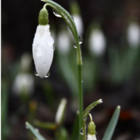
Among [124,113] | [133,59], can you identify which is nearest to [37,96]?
[133,59]

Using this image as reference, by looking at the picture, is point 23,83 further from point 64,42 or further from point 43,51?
point 43,51

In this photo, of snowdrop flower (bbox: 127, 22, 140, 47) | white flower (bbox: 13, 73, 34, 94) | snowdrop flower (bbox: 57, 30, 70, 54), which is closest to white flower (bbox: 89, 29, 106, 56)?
snowdrop flower (bbox: 57, 30, 70, 54)

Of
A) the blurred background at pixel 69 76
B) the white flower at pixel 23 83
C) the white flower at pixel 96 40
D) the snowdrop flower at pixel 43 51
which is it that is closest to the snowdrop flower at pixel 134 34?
the blurred background at pixel 69 76

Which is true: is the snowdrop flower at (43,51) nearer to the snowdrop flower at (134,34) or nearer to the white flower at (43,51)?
the white flower at (43,51)

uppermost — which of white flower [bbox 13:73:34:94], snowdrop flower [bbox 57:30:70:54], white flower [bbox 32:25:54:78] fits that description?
white flower [bbox 32:25:54:78]

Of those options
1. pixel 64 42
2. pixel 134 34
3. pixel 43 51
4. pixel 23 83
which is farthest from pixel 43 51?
pixel 134 34

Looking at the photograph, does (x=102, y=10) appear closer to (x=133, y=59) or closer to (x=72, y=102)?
(x=133, y=59)

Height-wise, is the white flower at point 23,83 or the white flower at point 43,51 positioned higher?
the white flower at point 43,51

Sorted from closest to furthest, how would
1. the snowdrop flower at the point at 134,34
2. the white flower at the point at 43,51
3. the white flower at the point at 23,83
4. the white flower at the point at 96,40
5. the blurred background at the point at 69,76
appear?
the white flower at the point at 43,51 < the blurred background at the point at 69,76 < the white flower at the point at 23,83 < the white flower at the point at 96,40 < the snowdrop flower at the point at 134,34

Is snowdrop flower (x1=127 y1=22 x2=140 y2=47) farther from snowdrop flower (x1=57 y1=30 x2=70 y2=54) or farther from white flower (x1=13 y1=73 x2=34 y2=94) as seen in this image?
white flower (x1=13 y1=73 x2=34 y2=94)

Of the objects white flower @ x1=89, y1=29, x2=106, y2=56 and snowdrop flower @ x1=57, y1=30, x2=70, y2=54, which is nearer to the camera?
white flower @ x1=89, y1=29, x2=106, y2=56
